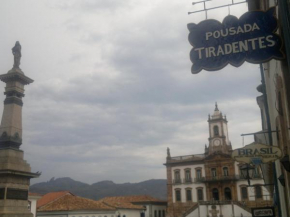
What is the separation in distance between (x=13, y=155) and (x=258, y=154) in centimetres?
1451

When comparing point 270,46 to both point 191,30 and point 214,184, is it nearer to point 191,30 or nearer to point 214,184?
point 191,30

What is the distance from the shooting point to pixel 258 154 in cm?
669

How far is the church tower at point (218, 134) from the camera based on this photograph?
5284 centimetres

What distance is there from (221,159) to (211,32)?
154 feet

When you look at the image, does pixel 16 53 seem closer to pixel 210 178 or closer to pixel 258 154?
pixel 258 154

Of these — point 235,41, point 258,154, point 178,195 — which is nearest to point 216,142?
point 178,195

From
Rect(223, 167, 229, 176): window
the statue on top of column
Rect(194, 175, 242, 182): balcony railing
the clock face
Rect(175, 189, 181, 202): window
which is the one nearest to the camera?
the statue on top of column

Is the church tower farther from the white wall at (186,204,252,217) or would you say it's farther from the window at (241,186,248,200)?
the white wall at (186,204,252,217)

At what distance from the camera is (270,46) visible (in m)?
5.75

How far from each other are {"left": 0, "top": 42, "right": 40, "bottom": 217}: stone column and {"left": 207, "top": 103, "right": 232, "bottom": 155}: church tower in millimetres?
38800

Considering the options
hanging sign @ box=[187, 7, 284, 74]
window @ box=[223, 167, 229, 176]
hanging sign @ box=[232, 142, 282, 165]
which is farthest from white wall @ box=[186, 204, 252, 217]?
hanging sign @ box=[187, 7, 284, 74]

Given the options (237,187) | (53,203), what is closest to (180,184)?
(237,187)

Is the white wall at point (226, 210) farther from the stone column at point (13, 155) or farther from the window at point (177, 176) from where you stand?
the stone column at point (13, 155)

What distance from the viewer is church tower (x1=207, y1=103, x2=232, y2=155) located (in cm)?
5284
